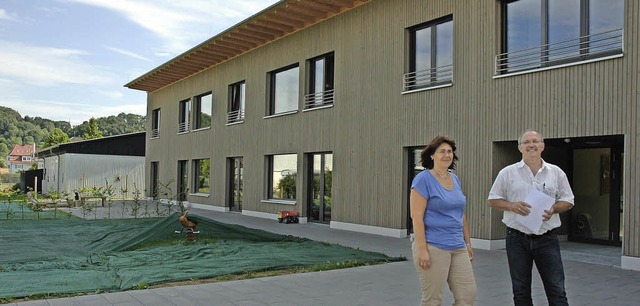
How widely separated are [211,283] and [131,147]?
27643mm

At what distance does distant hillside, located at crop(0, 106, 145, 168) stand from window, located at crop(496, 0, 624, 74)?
299ft

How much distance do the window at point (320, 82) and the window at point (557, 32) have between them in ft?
18.0

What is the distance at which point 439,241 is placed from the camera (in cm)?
365

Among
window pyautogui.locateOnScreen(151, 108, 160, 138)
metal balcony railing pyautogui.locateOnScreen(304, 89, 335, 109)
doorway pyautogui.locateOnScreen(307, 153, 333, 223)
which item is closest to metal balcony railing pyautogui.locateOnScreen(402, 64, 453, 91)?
metal balcony railing pyautogui.locateOnScreen(304, 89, 335, 109)

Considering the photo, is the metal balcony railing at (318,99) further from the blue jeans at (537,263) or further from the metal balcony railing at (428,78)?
the blue jeans at (537,263)

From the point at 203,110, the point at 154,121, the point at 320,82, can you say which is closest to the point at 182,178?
the point at 203,110

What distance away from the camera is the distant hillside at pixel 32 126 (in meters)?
95.3

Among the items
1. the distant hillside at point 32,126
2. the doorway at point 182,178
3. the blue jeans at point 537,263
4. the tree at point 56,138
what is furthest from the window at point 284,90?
the distant hillside at point 32,126

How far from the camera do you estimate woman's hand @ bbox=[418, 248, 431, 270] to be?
3.59 meters

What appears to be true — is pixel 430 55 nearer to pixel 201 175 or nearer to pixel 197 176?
pixel 201 175

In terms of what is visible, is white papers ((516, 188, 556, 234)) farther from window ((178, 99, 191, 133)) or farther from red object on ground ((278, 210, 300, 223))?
window ((178, 99, 191, 133))

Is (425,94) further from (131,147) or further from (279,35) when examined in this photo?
(131,147)

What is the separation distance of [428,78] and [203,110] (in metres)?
13.0

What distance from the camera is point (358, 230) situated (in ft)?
41.4
